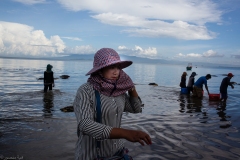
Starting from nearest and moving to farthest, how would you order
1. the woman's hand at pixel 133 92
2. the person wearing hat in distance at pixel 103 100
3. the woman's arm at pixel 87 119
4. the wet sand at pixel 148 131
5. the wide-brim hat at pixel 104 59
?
the woman's arm at pixel 87 119 < the person wearing hat in distance at pixel 103 100 < the wide-brim hat at pixel 104 59 < the woman's hand at pixel 133 92 < the wet sand at pixel 148 131

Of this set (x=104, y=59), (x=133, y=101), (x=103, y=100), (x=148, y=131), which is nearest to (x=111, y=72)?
(x=104, y=59)

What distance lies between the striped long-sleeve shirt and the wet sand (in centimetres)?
379

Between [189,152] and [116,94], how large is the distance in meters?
4.75

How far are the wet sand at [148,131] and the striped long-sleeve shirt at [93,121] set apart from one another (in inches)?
149

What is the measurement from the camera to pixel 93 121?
73.4 inches

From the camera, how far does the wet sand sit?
19.4 ft

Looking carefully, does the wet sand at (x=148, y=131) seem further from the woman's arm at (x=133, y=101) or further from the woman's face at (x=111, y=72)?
the woman's face at (x=111, y=72)

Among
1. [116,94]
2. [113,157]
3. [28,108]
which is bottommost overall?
[28,108]

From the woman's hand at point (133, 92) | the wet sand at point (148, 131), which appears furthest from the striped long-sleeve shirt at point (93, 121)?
the wet sand at point (148, 131)

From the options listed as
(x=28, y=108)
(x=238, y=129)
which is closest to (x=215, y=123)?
(x=238, y=129)

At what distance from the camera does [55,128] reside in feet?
26.1

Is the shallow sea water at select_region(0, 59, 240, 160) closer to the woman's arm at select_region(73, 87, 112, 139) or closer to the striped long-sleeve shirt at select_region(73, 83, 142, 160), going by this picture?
the striped long-sleeve shirt at select_region(73, 83, 142, 160)

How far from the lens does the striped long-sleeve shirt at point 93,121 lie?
1.82 metres

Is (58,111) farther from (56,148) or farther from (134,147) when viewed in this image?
(134,147)
